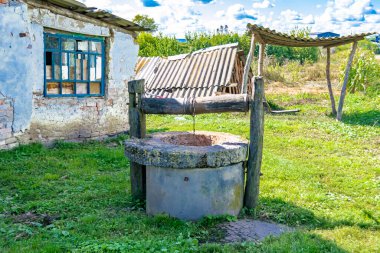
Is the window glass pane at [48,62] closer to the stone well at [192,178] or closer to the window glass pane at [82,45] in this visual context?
the window glass pane at [82,45]

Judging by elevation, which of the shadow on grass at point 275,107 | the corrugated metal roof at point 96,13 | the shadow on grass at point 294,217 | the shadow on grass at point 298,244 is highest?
the corrugated metal roof at point 96,13

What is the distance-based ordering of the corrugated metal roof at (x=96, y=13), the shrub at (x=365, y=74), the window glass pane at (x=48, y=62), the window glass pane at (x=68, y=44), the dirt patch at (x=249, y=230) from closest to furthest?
the dirt patch at (x=249, y=230), the corrugated metal roof at (x=96, y=13), the window glass pane at (x=48, y=62), the window glass pane at (x=68, y=44), the shrub at (x=365, y=74)

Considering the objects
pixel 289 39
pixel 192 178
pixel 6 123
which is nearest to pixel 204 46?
pixel 289 39

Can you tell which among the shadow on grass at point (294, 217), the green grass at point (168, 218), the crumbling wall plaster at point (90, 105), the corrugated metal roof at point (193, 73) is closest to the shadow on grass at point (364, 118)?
the green grass at point (168, 218)

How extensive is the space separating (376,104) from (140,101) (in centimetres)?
1157

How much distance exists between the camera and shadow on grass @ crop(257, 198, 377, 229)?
4.94 metres

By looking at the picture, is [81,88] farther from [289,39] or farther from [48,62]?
[289,39]

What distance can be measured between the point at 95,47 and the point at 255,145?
6.63 meters

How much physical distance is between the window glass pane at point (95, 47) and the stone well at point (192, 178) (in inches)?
236

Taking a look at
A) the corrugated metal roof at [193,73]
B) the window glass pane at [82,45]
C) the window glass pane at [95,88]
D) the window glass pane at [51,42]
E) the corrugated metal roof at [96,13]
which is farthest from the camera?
the corrugated metal roof at [193,73]

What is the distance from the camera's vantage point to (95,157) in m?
8.45

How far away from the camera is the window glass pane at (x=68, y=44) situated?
9610 mm

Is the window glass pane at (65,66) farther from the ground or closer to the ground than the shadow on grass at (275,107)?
farther from the ground

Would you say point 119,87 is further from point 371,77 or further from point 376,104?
point 371,77
